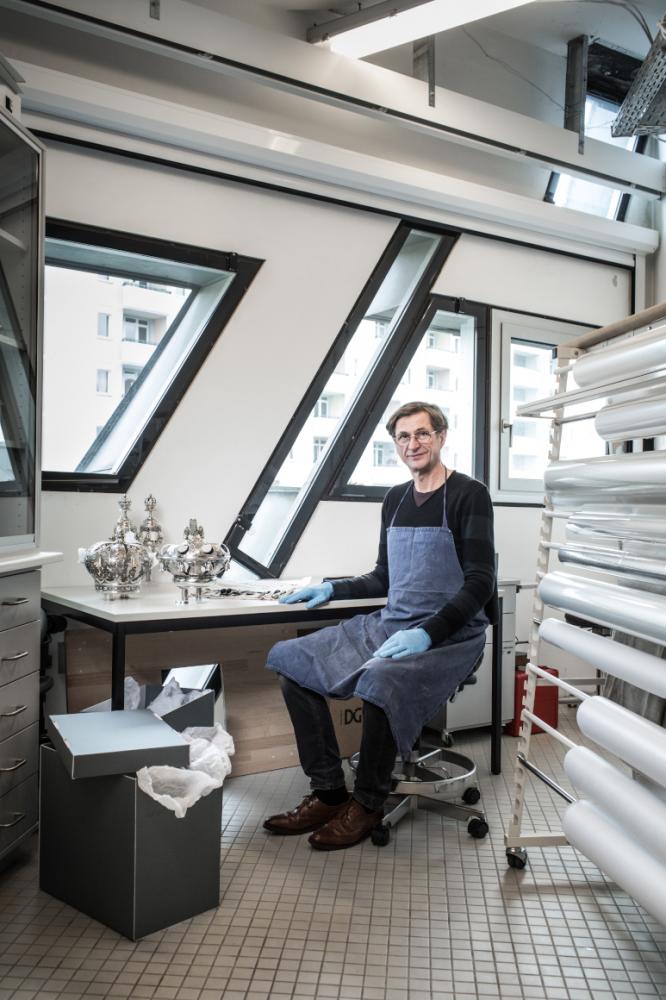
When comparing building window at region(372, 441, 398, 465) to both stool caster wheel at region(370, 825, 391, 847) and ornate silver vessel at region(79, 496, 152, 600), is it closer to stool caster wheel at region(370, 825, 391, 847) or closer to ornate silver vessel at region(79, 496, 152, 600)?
ornate silver vessel at region(79, 496, 152, 600)

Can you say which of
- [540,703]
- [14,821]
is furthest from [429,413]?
[14,821]

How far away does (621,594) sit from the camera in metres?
1.72

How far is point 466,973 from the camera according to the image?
1.93 meters

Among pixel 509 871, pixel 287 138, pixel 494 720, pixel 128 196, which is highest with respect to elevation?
pixel 287 138

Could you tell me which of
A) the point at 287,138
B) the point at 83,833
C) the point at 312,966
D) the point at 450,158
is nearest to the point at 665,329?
the point at 312,966

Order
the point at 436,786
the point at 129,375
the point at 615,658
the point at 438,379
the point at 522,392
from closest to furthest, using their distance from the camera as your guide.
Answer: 1. the point at 615,658
2. the point at 436,786
3. the point at 129,375
4. the point at 438,379
5. the point at 522,392

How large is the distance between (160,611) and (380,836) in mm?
1036

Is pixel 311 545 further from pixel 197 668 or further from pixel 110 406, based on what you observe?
pixel 110 406

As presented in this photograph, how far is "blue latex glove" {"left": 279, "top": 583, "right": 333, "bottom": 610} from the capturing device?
9.76 ft

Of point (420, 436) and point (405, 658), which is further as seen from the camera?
point (420, 436)

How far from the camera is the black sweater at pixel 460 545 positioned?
2727 mm

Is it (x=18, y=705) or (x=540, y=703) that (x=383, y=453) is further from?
(x=18, y=705)

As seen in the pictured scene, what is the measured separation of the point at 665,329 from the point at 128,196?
246cm

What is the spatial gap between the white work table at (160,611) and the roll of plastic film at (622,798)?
1.26 meters
